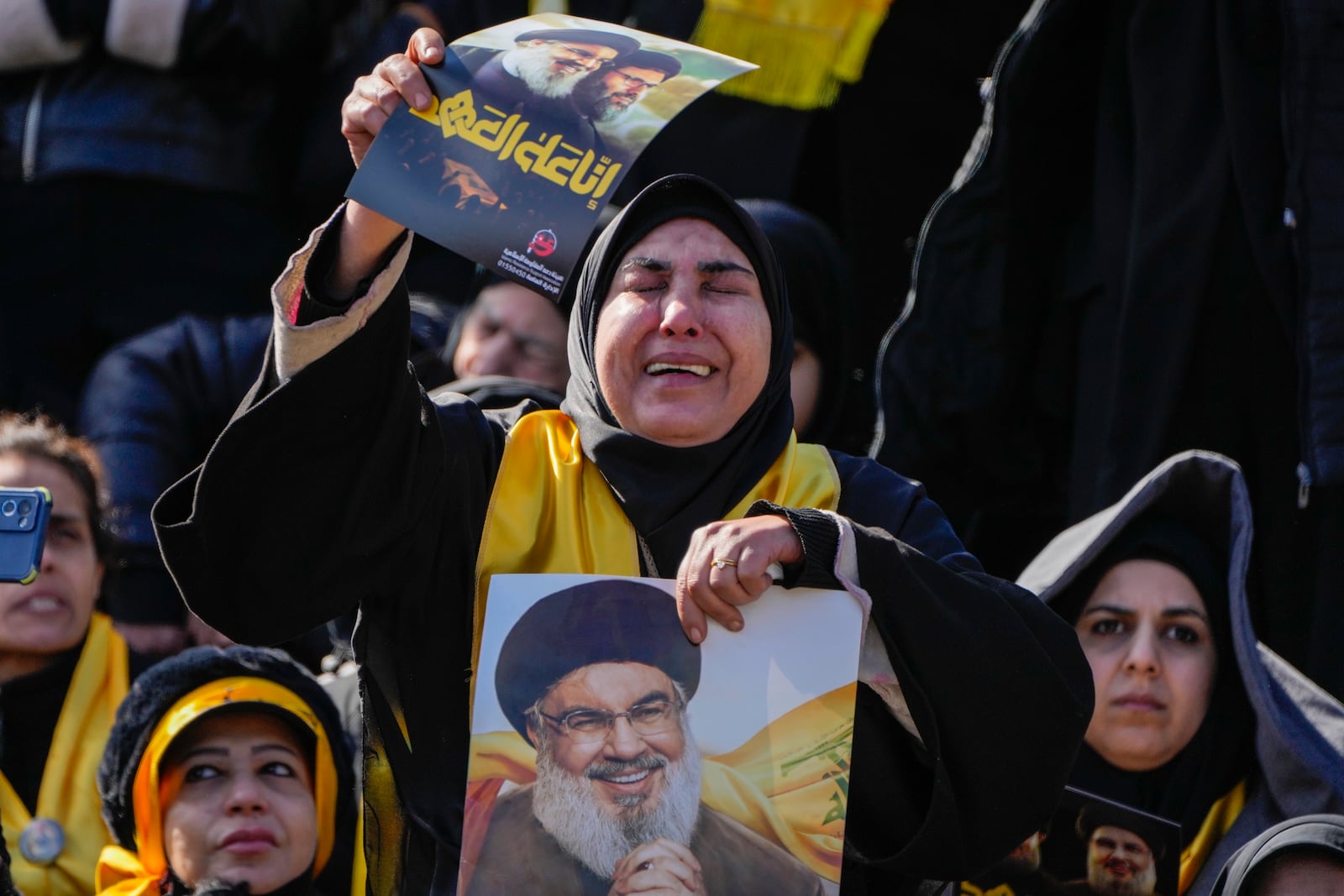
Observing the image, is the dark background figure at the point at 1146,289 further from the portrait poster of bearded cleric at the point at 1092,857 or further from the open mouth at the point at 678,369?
the open mouth at the point at 678,369

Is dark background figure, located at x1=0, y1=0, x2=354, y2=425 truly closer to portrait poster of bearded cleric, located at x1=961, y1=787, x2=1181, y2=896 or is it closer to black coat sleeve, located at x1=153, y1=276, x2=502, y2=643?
black coat sleeve, located at x1=153, y1=276, x2=502, y2=643

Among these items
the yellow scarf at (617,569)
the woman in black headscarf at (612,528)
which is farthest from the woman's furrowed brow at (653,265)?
the yellow scarf at (617,569)

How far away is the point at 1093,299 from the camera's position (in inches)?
145

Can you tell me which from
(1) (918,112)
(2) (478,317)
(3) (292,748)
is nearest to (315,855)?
(3) (292,748)

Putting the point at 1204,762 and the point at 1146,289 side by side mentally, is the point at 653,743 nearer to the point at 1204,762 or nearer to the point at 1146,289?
the point at 1204,762

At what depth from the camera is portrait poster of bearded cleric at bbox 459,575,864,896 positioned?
191cm

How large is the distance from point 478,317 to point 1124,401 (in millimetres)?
1525

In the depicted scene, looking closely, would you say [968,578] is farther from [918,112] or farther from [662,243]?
[918,112]

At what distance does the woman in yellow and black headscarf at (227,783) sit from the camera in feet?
9.80

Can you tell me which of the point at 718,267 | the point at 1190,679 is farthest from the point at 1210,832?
the point at 718,267

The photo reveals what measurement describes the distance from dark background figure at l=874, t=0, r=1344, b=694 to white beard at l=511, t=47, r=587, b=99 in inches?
67.4

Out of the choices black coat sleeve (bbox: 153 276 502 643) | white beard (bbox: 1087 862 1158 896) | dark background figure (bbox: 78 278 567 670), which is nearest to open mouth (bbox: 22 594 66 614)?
dark background figure (bbox: 78 278 567 670)

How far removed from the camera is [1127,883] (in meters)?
2.62

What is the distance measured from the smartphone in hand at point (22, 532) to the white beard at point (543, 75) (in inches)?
33.0
